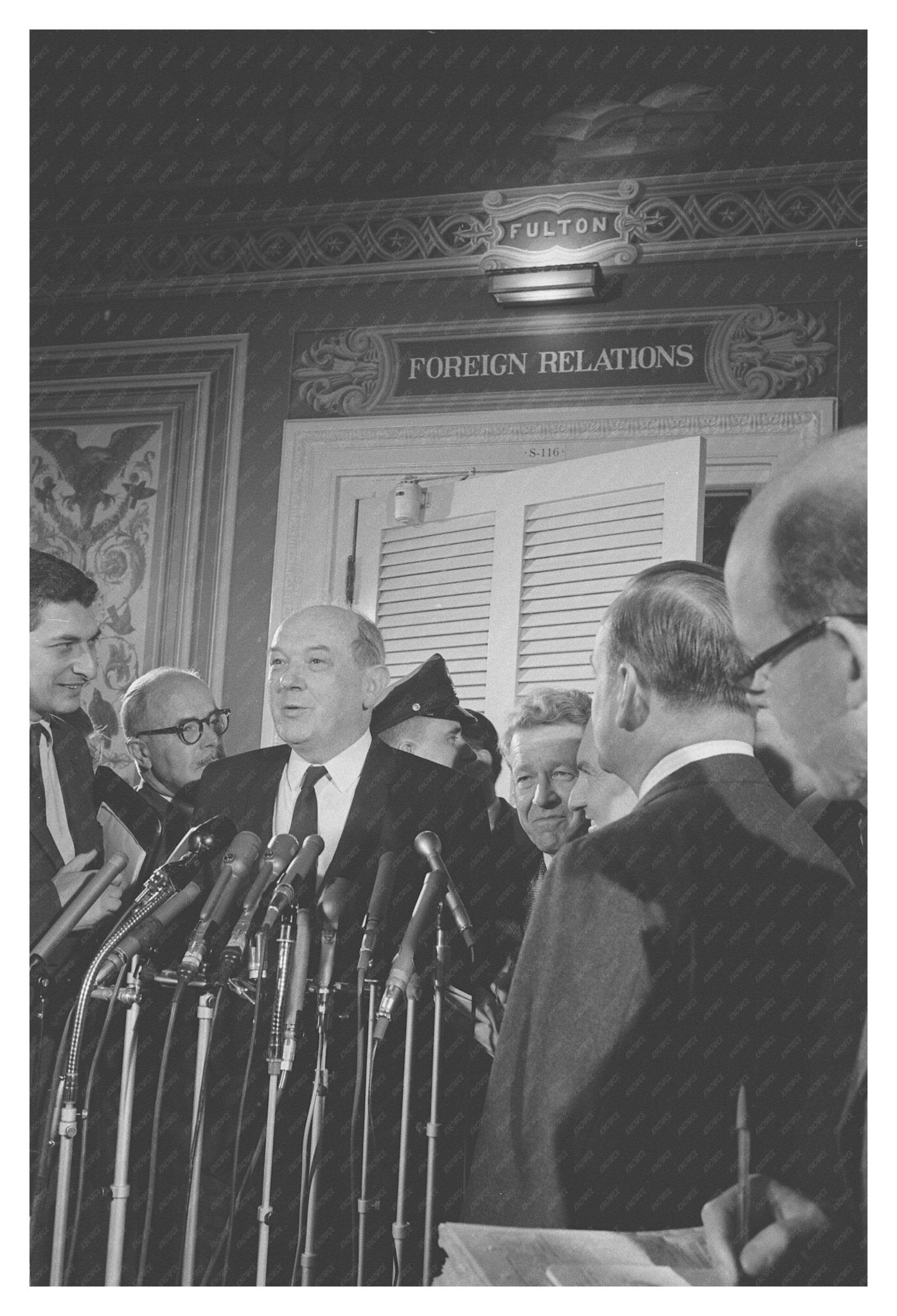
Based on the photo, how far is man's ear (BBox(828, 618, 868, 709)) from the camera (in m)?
2.94

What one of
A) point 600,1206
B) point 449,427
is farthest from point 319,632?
point 600,1206

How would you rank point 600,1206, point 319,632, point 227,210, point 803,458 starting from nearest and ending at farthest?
point 600,1206 → point 803,458 → point 319,632 → point 227,210

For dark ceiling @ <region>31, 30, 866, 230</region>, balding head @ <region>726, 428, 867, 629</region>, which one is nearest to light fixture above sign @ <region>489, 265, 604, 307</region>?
dark ceiling @ <region>31, 30, 866, 230</region>

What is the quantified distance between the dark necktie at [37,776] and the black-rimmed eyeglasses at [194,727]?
0.24 metres

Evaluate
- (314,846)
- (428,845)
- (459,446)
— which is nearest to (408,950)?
(428,845)

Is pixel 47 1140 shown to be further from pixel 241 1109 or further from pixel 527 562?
pixel 527 562

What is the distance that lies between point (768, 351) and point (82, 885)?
2164 mm

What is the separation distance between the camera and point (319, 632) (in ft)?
11.3

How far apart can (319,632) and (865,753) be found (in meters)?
1.35

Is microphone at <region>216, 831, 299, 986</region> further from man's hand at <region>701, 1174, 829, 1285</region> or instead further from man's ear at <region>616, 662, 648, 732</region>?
man's hand at <region>701, 1174, 829, 1285</region>

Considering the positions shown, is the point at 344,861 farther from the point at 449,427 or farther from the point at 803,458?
the point at 803,458

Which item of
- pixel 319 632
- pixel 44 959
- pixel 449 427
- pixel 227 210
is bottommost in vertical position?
pixel 44 959

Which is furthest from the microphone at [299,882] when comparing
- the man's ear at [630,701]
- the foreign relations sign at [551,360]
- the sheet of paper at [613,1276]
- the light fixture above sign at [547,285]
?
the light fixture above sign at [547,285]

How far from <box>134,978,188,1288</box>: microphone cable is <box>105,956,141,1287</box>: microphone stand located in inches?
1.9
